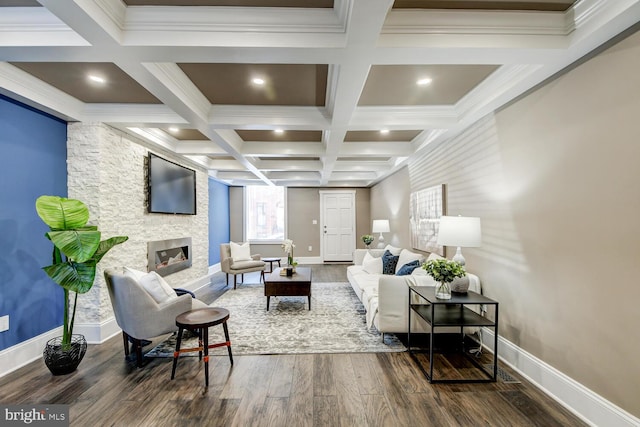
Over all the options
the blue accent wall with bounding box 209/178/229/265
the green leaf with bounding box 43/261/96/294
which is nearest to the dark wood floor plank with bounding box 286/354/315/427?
the green leaf with bounding box 43/261/96/294

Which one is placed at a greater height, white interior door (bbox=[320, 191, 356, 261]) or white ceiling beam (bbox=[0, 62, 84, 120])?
white ceiling beam (bbox=[0, 62, 84, 120])

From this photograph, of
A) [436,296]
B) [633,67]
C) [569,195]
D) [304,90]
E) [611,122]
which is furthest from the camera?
[304,90]

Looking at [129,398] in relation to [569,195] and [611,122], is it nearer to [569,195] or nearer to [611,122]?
[569,195]

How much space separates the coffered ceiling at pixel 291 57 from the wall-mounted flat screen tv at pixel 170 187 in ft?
3.09

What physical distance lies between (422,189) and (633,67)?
316 cm

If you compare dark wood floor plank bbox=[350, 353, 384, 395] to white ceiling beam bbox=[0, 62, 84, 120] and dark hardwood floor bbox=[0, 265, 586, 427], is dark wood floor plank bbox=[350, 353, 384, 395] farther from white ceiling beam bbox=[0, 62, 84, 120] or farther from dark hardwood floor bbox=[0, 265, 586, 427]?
white ceiling beam bbox=[0, 62, 84, 120]

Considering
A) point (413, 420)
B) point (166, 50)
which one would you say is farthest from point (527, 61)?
point (413, 420)

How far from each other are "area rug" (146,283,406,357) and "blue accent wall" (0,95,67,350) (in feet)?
3.74

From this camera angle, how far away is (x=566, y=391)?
6.77 feet

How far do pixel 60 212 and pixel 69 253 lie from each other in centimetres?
36

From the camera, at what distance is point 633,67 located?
5.42 feet

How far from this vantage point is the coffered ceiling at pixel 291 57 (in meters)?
1.79

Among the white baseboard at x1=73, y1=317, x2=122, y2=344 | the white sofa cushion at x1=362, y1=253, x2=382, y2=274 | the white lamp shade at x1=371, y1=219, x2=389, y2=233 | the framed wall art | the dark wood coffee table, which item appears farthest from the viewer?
the white lamp shade at x1=371, y1=219, x2=389, y2=233

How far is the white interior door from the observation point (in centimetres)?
884
